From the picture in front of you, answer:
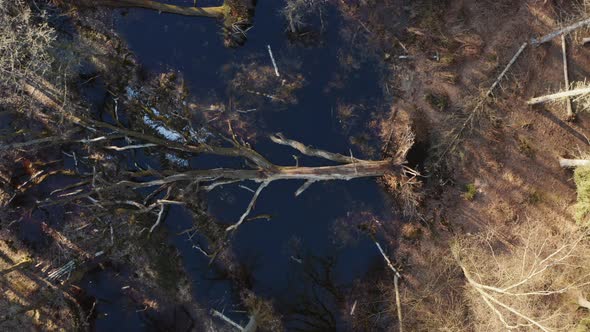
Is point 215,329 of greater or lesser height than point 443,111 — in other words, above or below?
below

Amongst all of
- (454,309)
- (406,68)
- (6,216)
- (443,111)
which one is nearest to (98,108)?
(6,216)

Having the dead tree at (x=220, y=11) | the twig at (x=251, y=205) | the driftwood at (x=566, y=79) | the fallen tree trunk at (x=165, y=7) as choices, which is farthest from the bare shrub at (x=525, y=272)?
the fallen tree trunk at (x=165, y=7)

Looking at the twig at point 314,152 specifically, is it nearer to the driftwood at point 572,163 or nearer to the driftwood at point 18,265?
the driftwood at point 572,163

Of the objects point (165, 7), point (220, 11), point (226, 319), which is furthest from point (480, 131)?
point (165, 7)

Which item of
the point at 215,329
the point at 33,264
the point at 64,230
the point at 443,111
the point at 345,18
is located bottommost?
the point at 215,329

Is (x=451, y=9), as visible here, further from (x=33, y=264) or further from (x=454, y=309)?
(x=33, y=264)

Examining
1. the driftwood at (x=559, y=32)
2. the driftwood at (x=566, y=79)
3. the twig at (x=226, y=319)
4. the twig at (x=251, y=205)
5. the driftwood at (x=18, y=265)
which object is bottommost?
the twig at (x=226, y=319)

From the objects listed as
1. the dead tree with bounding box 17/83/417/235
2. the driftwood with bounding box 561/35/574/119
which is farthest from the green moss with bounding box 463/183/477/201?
the driftwood with bounding box 561/35/574/119

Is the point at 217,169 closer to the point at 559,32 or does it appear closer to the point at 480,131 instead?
the point at 480,131
